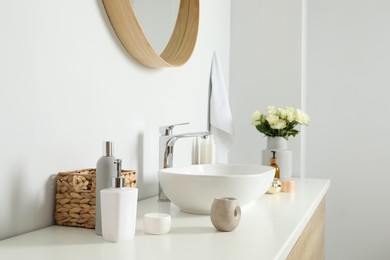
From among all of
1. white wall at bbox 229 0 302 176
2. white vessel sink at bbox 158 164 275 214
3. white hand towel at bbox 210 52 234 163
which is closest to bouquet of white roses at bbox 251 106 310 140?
white hand towel at bbox 210 52 234 163

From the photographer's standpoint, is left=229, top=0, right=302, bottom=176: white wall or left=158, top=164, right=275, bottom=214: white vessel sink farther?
left=229, top=0, right=302, bottom=176: white wall

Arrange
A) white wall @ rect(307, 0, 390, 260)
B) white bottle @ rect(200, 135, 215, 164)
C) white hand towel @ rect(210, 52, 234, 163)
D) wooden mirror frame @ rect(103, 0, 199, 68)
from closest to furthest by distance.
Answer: wooden mirror frame @ rect(103, 0, 199, 68) < white bottle @ rect(200, 135, 215, 164) < white hand towel @ rect(210, 52, 234, 163) < white wall @ rect(307, 0, 390, 260)

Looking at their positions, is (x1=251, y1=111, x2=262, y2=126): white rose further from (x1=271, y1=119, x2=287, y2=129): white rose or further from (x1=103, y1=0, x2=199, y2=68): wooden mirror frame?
(x1=103, y1=0, x2=199, y2=68): wooden mirror frame

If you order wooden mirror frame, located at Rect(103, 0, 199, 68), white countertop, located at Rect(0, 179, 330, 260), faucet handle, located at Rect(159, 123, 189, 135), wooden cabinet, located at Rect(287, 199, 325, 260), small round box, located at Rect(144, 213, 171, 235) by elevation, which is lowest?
wooden cabinet, located at Rect(287, 199, 325, 260)

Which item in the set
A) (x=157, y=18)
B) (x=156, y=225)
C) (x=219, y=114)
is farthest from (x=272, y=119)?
(x=156, y=225)

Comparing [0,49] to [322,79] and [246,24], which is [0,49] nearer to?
[246,24]

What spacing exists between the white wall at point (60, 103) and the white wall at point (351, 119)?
156cm

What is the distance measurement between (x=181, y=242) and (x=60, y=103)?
1.54ft

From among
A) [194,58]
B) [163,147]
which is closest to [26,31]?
[163,147]

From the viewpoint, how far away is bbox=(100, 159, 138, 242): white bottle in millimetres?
996

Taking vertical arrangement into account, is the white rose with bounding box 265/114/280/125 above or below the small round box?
above

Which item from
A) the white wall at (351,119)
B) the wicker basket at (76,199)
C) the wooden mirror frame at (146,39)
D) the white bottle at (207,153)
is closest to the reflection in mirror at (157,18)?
the wooden mirror frame at (146,39)

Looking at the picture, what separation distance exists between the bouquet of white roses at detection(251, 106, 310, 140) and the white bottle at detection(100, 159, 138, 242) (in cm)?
120

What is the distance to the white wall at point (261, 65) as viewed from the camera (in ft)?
8.40
